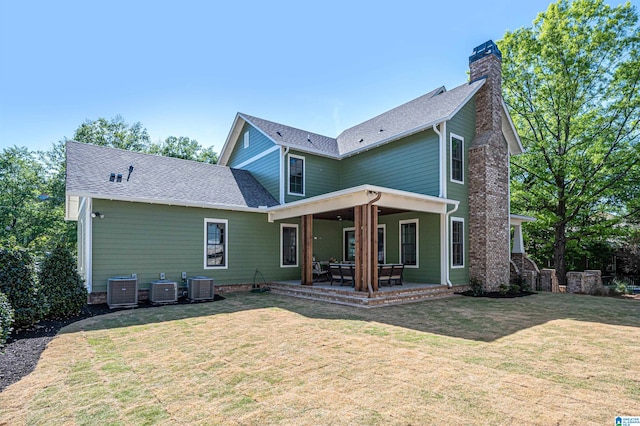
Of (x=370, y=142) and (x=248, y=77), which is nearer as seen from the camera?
(x=370, y=142)

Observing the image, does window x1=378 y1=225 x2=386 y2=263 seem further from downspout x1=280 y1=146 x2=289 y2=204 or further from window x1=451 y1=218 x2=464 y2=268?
downspout x1=280 y1=146 x2=289 y2=204

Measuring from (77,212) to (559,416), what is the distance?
1614 centimetres

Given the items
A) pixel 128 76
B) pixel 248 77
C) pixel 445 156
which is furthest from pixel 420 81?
pixel 128 76

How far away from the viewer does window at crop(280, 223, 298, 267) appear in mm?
12966

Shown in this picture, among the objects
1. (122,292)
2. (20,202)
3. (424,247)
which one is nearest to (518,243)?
(424,247)

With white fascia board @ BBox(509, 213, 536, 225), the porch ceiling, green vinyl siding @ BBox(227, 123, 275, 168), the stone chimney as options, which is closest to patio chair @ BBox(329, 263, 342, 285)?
the porch ceiling

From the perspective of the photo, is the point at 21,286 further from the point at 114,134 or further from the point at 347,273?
the point at 114,134

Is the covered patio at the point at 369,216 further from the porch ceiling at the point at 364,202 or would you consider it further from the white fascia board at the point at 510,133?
the white fascia board at the point at 510,133

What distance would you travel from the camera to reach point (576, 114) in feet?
51.5

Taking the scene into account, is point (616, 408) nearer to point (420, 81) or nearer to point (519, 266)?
point (519, 266)

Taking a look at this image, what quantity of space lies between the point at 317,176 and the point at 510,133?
7.60 meters

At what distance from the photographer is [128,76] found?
15.2 metres

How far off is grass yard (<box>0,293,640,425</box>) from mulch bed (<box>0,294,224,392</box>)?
0.15 metres

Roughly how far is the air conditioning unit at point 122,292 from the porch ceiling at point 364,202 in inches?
187
